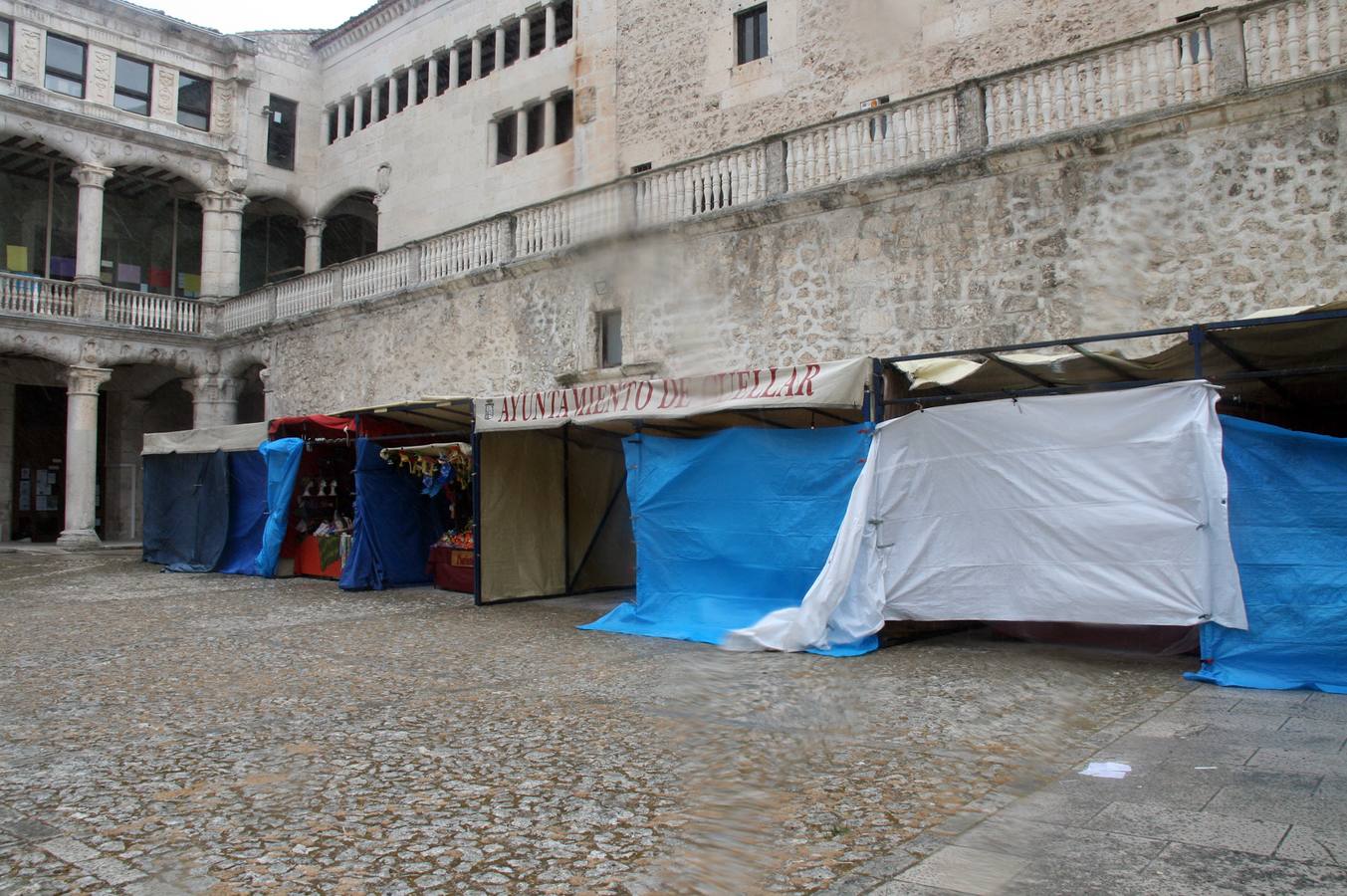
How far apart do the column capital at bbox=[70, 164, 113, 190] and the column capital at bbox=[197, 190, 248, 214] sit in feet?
7.06

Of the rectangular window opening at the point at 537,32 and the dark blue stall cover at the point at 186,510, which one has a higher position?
the rectangular window opening at the point at 537,32

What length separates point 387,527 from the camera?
Result: 42.6 ft

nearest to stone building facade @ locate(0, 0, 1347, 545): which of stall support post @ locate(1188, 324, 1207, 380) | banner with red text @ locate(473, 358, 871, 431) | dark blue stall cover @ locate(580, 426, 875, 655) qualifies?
banner with red text @ locate(473, 358, 871, 431)

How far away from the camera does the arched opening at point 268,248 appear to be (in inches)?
1040

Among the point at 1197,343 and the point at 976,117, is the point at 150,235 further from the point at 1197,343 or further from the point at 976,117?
the point at 1197,343

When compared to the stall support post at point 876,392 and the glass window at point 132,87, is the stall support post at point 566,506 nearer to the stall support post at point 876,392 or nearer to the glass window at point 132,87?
the stall support post at point 876,392

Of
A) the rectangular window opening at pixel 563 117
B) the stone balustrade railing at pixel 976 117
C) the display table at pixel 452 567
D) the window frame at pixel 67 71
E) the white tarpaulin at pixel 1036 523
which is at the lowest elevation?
the display table at pixel 452 567

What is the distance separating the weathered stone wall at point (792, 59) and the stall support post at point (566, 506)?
5605mm

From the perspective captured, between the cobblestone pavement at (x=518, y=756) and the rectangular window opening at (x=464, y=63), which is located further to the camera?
the rectangular window opening at (x=464, y=63)

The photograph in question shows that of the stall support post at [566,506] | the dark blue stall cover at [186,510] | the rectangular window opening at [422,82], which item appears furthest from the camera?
the rectangular window opening at [422,82]

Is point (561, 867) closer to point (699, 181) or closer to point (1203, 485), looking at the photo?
point (1203, 485)

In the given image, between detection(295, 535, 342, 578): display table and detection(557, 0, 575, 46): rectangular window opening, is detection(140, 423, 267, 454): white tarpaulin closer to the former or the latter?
detection(295, 535, 342, 578): display table

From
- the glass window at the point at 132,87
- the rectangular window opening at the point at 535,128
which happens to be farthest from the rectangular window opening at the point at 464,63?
the glass window at the point at 132,87

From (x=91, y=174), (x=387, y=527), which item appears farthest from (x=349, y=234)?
(x=387, y=527)
